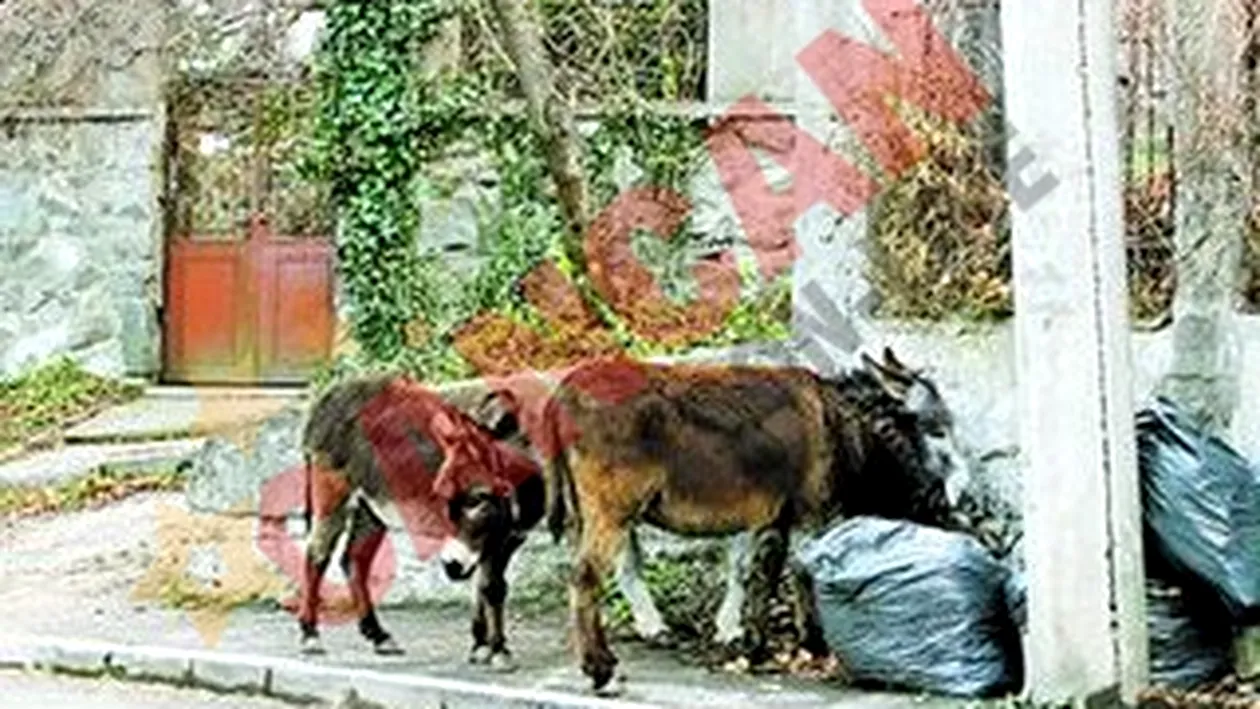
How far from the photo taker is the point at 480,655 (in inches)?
286

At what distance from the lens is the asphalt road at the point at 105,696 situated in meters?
7.02

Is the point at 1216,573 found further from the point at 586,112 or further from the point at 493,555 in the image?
the point at 586,112

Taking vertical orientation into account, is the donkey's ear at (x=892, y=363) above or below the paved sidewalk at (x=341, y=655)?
above

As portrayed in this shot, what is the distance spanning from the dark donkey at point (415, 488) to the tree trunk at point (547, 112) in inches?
175

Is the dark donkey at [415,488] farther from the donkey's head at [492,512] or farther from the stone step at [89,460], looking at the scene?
the stone step at [89,460]

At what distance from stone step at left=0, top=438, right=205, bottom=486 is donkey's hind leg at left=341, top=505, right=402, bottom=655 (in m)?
5.23

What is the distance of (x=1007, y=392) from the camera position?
7.81m

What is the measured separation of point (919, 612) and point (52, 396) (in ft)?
38.7

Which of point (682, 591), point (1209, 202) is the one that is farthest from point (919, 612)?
point (1209, 202)

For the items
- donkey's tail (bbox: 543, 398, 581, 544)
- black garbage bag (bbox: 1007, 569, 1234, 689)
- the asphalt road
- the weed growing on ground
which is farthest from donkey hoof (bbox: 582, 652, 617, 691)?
the weed growing on ground

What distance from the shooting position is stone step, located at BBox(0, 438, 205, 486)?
1322 centimetres

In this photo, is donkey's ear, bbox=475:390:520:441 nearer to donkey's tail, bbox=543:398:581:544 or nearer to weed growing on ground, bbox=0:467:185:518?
donkey's tail, bbox=543:398:581:544

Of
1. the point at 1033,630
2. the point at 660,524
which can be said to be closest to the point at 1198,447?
the point at 1033,630

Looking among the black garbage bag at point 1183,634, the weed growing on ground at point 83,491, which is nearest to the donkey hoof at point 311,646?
the black garbage bag at point 1183,634
